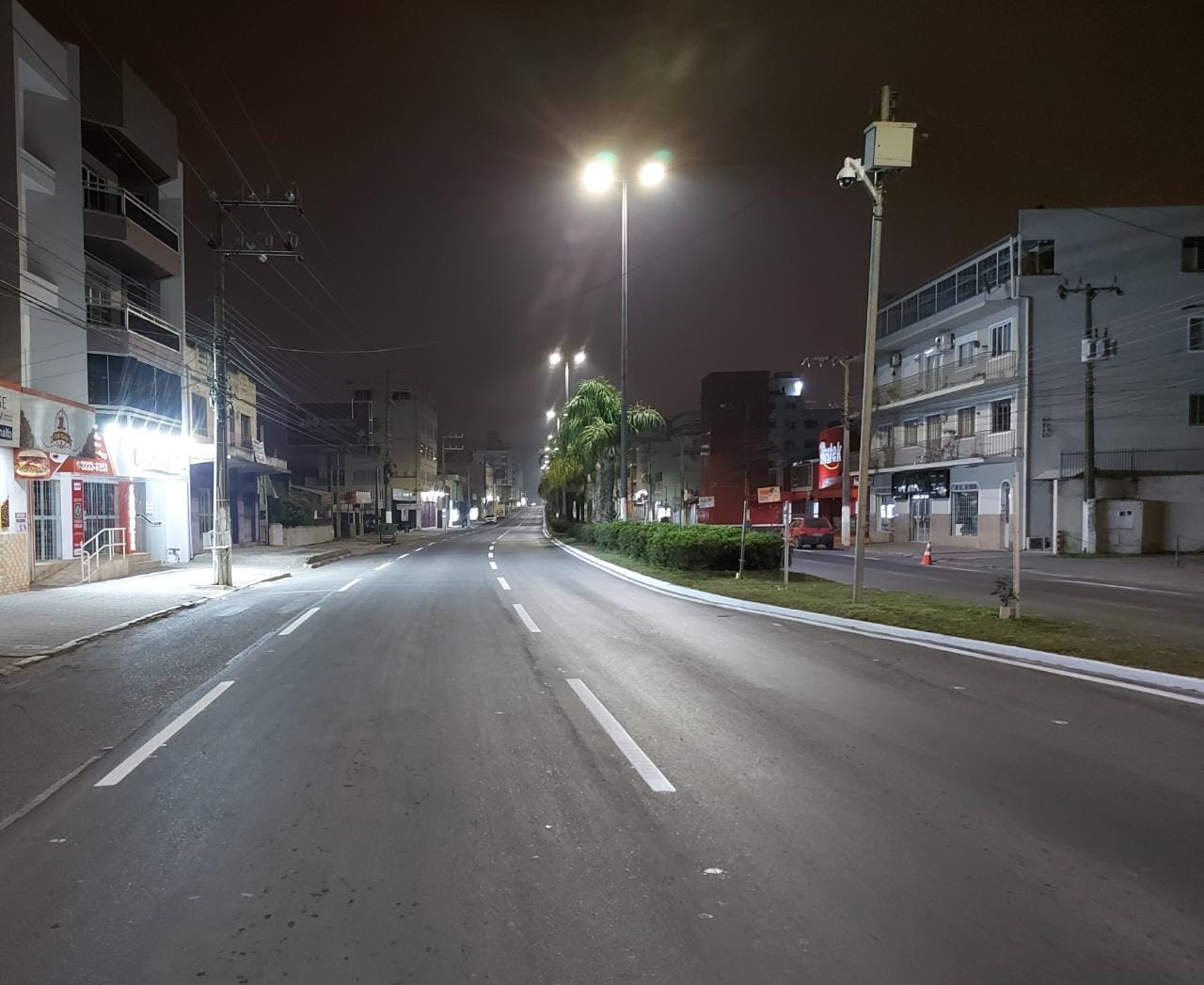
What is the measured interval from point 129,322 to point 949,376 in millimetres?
35510

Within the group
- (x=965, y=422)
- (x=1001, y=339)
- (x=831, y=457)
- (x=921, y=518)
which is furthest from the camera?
(x=831, y=457)

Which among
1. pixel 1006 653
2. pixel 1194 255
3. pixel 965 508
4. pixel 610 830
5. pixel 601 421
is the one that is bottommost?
pixel 1006 653

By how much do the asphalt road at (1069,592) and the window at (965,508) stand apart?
911 centimetres

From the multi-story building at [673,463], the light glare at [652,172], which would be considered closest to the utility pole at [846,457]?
the light glare at [652,172]

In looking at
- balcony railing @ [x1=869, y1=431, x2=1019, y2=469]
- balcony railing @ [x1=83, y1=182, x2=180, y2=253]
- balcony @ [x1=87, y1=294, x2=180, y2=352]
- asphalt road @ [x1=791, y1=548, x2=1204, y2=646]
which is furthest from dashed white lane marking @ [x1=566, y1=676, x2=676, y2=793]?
balcony railing @ [x1=869, y1=431, x2=1019, y2=469]

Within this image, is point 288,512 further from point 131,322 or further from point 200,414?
point 131,322

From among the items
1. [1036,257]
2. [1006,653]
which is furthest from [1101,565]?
[1006,653]

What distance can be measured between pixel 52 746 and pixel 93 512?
1972 cm

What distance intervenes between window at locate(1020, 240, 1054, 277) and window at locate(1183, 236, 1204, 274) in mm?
4841

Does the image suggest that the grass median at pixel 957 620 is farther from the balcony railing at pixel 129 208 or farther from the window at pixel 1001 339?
the balcony railing at pixel 129 208

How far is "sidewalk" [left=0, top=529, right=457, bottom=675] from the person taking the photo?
1053 centimetres

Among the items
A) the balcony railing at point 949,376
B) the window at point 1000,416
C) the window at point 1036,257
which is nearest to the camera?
the window at point 1036,257

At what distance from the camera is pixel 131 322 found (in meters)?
27.5

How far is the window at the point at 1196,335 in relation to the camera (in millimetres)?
29641
